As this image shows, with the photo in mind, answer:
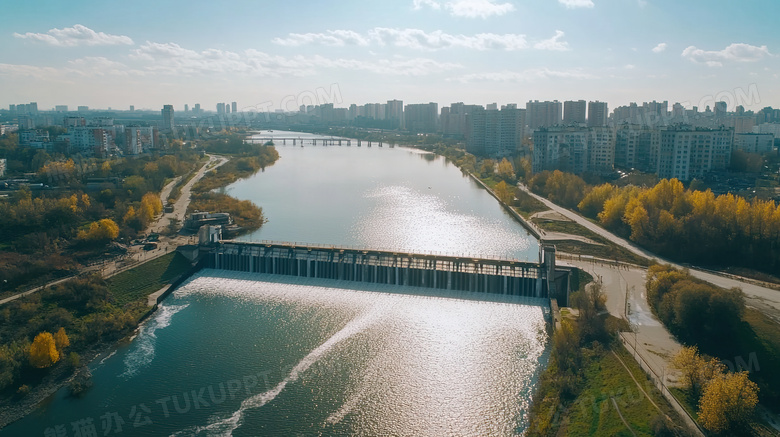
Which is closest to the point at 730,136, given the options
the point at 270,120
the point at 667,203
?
the point at 667,203

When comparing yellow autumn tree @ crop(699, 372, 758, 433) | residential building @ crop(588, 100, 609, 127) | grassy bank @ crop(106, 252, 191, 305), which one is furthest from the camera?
residential building @ crop(588, 100, 609, 127)

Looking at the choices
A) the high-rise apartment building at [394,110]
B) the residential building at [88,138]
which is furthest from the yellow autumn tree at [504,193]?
the high-rise apartment building at [394,110]

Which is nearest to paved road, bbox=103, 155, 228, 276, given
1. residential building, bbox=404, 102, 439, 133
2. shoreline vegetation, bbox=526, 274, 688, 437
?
shoreline vegetation, bbox=526, 274, 688, 437

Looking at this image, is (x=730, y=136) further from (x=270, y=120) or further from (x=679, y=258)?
(x=270, y=120)

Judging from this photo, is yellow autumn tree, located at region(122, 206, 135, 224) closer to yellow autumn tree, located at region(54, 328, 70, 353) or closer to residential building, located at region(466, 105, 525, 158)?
yellow autumn tree, located at region(54, 328, 70, 353)

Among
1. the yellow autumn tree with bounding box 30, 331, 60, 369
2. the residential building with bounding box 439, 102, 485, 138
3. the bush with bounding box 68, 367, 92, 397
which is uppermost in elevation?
the residential building with bounding box 439, 102, 485, 138

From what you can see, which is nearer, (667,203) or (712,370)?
(712,370)
